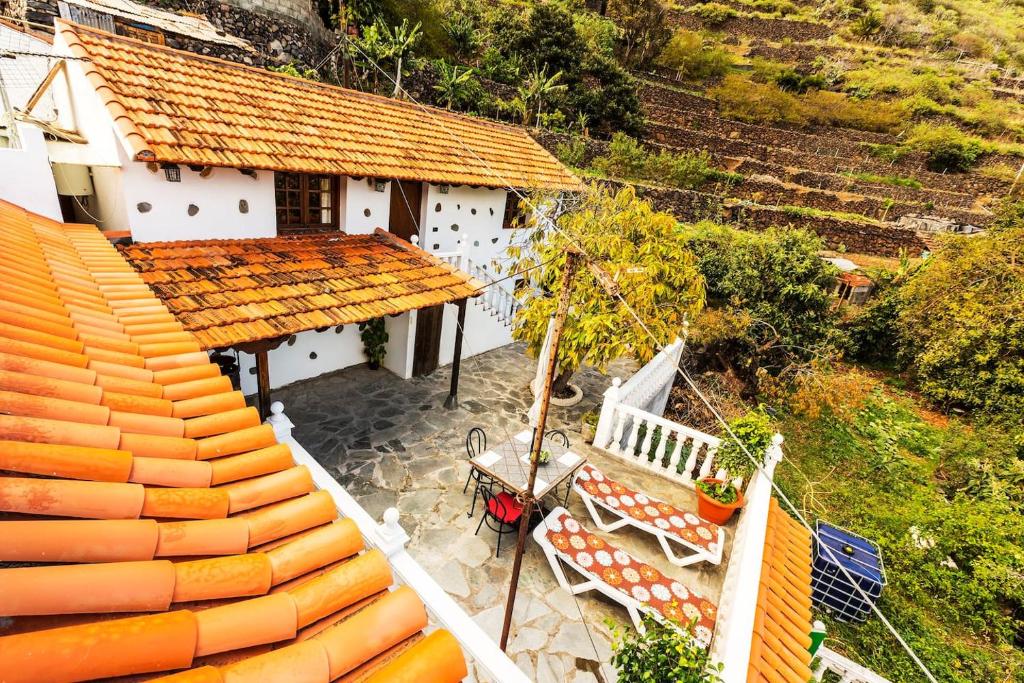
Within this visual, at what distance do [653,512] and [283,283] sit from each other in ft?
21.5

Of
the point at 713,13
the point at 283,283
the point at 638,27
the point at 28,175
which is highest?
the point at 713,13

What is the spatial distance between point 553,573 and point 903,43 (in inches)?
2735

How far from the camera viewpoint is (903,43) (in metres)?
47.7

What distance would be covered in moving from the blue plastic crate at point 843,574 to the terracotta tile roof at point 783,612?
2090mm

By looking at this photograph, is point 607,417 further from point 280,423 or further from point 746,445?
point 280,423

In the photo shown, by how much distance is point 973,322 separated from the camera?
565 inches

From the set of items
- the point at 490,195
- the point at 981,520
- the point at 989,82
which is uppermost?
the point at 989,82

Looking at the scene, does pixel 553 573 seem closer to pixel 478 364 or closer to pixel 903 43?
pixel 478 364

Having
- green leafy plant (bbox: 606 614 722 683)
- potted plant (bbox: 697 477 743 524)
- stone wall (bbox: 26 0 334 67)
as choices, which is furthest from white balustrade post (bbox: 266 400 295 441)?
stone wall (bbox: 26 0 334 67)

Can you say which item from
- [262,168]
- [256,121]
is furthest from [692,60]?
[262,168]

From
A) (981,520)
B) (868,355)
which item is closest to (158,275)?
(981,520)

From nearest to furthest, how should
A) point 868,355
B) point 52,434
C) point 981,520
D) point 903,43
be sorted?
point 52,434
point 981,520
point 868,355
point 903,43

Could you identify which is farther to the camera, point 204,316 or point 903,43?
point 903,43

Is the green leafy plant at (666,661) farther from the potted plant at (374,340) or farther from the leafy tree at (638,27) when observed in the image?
the leafy tree at (638,27)
